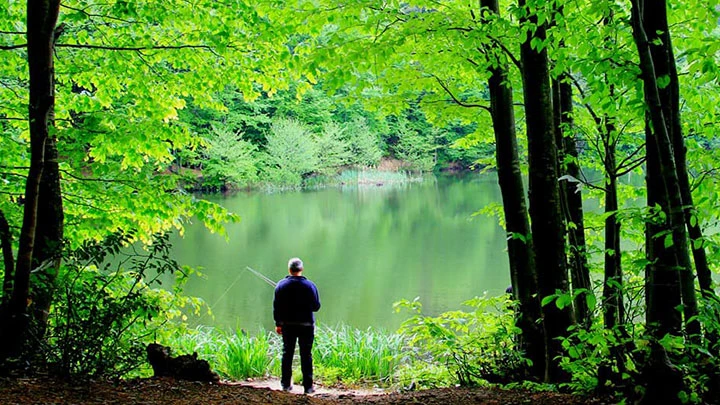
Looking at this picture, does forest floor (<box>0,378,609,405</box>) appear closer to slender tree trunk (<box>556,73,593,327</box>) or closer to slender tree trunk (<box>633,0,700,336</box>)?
slender tree trunk (<box>633,0,700,336</box>)

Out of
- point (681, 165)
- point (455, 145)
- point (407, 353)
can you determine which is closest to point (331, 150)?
point (455, 145)

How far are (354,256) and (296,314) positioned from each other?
35.5 feet

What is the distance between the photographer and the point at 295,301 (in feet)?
18.0

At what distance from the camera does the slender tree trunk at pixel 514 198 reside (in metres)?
4.14

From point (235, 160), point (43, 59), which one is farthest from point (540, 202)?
point (235, 160)

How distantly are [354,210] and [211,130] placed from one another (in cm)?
1544

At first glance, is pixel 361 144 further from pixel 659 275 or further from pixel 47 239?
pixel 659 275

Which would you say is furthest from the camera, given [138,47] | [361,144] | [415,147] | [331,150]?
[415,147]

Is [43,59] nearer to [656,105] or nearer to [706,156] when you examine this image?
[656,105]

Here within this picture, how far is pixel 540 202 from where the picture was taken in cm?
331

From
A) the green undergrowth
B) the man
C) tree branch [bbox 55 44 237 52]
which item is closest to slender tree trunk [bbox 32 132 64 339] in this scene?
tree branch [bbox 55 44 237 52]

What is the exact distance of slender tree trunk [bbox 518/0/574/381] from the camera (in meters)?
3.26

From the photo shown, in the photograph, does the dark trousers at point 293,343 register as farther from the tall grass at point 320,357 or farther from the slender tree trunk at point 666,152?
the slender tree trunk at point 666,152

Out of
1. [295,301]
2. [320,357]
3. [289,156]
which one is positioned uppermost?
[289,156]
